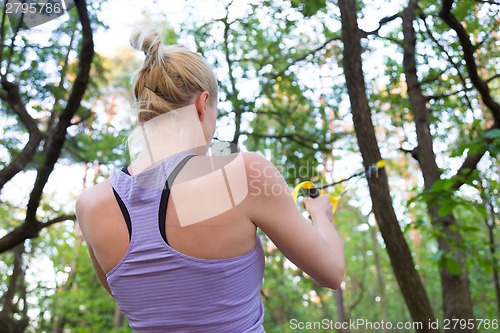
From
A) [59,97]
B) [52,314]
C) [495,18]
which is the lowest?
[52,314]

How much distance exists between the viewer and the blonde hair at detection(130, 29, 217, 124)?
46.7 inches

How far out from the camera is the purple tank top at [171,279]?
1061 mm

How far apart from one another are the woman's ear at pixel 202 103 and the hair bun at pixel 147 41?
157 millimetres

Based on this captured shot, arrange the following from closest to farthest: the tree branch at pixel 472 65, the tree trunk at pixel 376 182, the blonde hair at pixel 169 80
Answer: the blonde hair at pixel 169 80
the tree trunk at pixel 376 182
the tree branch at pixel 472 65

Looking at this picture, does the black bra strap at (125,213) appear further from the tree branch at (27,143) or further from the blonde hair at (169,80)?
the tree branch at (27,143)

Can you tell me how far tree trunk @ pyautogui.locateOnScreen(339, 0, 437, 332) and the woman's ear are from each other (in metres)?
2.52

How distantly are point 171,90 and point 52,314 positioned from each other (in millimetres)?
13201

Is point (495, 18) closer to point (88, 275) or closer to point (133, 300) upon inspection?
point (133, 300)

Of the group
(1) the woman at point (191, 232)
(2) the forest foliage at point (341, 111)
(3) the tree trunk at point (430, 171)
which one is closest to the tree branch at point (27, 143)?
(2) the forest foliage at point (341, 111)

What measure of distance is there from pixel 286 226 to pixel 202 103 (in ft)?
1.14

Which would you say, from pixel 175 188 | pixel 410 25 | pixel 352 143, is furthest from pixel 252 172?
pixel 352 143

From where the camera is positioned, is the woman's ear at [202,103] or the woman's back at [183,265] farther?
the woman's ear at [202,103]

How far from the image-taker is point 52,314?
12.9 m

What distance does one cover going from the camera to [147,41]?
1293 millimetres
